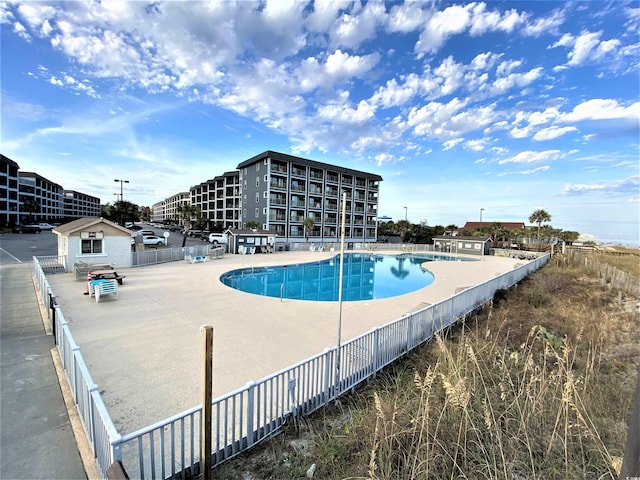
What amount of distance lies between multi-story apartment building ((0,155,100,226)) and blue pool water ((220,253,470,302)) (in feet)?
186

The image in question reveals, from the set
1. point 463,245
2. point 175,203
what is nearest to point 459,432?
point 463,245

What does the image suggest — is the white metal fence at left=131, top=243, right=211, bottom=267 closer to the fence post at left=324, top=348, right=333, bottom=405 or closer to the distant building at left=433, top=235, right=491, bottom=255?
the fence post at left=324, top=348, right=333, bottom=405

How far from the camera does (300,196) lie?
4059 cm

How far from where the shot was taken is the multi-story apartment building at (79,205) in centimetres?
8269

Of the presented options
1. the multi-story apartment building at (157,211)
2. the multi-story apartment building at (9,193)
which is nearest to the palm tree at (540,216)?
the multi-story apartment building at (9,193)

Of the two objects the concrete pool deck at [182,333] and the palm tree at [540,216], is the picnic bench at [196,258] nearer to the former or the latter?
the concrete pool deck at [182,333]

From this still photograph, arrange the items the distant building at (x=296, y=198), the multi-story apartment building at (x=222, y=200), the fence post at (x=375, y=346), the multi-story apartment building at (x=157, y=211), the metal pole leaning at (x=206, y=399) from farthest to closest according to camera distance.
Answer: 1. the multi-story apartment building at (x=157, y=211)
2. the multi-story apartment building at (x=222, y=200)
3. the distant building at (x=296, y=198)
4. the fence post at (x=375, y=346)
5. the metal pole leaning at (x=206, y=399)

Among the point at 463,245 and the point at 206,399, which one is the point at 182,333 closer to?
the point at 206,399

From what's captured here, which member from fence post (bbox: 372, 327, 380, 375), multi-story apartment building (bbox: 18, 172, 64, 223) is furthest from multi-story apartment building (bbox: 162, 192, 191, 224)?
fence post (bbox: 372, 327, 380, 375)

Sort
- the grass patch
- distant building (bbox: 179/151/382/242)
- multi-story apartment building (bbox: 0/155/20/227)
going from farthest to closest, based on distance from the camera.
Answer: multi-story apartment building (bbox: 0/155/20/227) < distant building (bbox: 179/151/382/242) < the grass patch

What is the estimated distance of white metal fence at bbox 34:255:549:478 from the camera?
284 cm

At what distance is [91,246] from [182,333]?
12260 mm

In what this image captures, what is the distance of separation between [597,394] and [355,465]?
439 cm

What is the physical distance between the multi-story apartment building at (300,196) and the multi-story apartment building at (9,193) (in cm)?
4122
